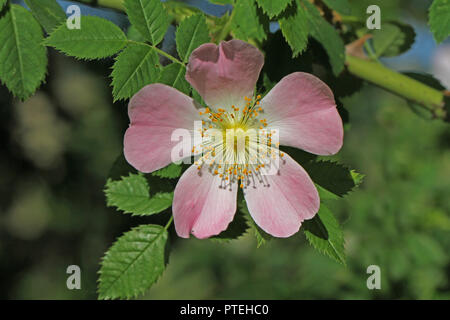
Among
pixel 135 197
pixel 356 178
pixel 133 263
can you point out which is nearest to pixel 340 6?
pixel 356 178

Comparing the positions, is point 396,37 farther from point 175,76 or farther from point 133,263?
point 133,263

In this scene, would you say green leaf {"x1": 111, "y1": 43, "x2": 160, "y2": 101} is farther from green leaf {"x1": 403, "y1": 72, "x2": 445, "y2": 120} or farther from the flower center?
green leaf {"x1": 403, "y1": 72, "x2": 445, "y2": 120}

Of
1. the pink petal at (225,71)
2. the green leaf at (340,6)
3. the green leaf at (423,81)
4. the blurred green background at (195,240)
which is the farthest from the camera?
the blurred green background at (195,240)

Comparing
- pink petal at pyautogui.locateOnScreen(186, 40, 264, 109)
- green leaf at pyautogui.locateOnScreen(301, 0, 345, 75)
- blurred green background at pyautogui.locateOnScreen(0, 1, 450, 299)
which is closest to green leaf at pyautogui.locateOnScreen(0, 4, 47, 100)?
pink petal at pyautogui.locateOnScreen(186, 40, 264, 109)

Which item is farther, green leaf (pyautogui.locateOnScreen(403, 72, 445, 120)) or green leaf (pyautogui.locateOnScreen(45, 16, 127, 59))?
green leaf (pyautogui.locateOnScreen(403, 72, 445, 120))

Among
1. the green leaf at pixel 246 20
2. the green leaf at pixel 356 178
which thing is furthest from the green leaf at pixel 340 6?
the green leaf at pixel 356 178

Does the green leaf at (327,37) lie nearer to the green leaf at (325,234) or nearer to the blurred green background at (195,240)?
the green leaf at (325,234)
